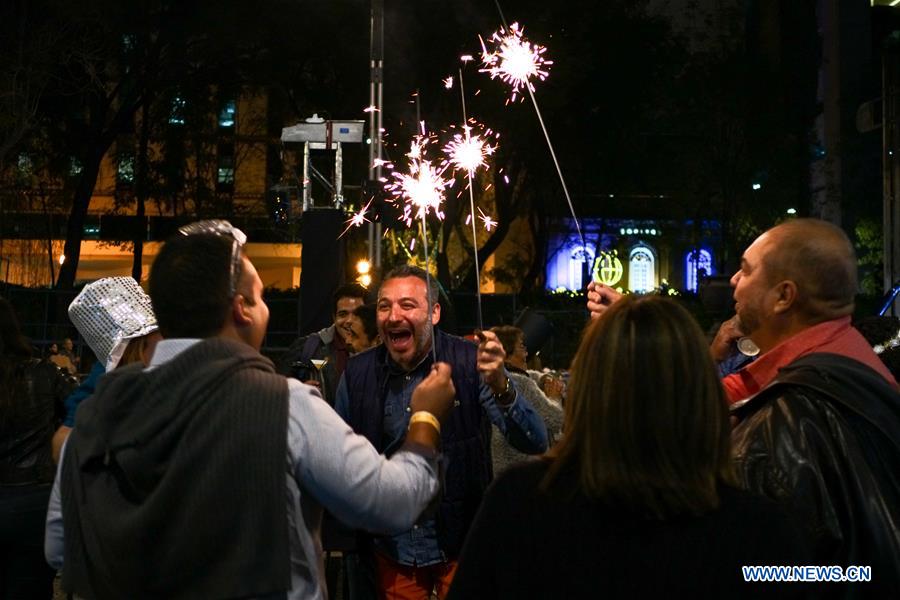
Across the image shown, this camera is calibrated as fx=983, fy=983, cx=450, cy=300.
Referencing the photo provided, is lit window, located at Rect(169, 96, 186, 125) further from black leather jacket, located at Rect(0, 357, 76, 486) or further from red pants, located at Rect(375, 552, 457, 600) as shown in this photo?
red pants, located at Rect(375, 552, 457, 600)

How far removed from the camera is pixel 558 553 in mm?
1932

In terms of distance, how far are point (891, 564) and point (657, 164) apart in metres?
32.8

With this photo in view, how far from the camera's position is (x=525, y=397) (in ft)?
17.7

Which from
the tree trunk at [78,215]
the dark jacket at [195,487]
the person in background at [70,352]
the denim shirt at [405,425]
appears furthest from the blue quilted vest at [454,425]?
the tree trunk at [78,215]

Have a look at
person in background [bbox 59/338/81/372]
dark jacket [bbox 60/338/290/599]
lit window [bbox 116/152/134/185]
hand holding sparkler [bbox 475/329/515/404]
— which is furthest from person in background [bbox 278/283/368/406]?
lit window [bbox 116/152/134/185]

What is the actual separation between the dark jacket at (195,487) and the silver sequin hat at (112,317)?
1.40m

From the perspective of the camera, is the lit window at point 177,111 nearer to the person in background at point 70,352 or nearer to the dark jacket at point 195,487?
the person in background at point 70,352

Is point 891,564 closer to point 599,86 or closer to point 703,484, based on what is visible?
point 703,484

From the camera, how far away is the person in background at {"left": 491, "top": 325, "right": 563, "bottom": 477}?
5484 mm

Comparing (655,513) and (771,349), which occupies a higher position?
(771,349)

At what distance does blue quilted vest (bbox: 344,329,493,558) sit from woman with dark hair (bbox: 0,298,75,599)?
1.32 m

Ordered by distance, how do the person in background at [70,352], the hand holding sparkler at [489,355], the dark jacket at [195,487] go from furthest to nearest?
1. the person in background at [70,352]
2. the hand holding sparkler at [489,355]
3. the dark jacket at [195,487]

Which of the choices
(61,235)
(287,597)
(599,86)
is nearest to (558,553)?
(287,597)

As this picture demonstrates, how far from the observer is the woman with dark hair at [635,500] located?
188 centimetres
